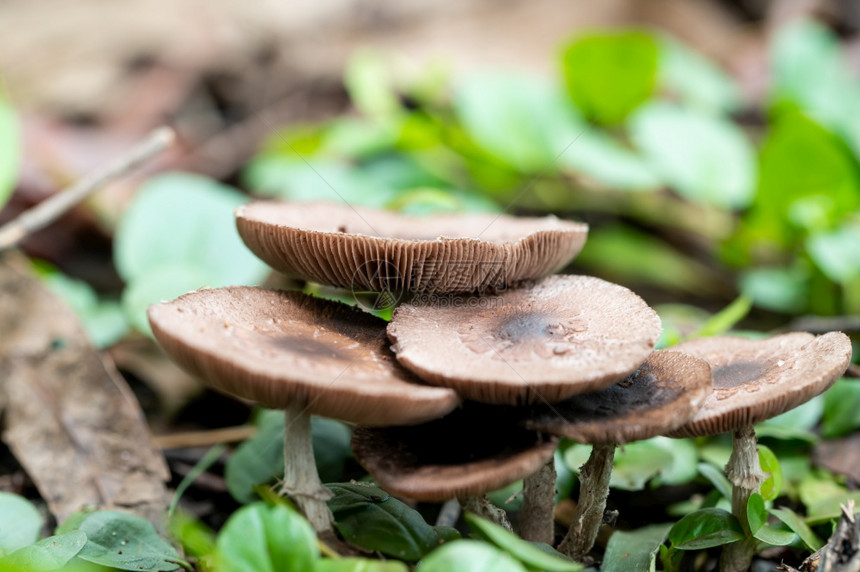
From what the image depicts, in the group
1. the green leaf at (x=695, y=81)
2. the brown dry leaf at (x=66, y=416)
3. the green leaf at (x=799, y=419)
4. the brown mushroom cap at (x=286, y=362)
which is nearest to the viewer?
the brown mushroom cap at (x=286, y=362)

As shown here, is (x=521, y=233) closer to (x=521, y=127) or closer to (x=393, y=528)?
(x=393, y=528)

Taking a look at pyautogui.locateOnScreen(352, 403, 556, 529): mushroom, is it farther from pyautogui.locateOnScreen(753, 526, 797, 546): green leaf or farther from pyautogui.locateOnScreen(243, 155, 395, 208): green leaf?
pyautogui.locateOnScreen(243, 155, 395, 208): green leaf

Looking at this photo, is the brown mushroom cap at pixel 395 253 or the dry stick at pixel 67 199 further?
the dry stick at pixel 67 199

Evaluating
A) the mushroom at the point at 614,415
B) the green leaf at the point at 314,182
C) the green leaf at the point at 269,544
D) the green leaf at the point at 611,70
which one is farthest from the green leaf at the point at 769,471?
the green leaf at the point at 611,70

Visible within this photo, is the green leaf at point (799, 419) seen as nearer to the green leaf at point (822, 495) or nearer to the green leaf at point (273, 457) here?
the green leaf at point (822, 495)

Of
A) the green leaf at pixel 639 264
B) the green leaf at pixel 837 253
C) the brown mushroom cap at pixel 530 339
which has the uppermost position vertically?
the brown mushroom cap at pixel 530 339

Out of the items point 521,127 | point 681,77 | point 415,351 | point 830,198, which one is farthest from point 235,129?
point 415,351

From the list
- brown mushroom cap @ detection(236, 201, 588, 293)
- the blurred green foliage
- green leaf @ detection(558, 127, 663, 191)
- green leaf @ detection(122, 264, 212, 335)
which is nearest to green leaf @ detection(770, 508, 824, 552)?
brown mushroom cap @ detection(236, 201, 588, 293)
